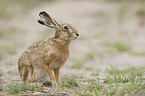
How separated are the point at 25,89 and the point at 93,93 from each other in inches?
42.5

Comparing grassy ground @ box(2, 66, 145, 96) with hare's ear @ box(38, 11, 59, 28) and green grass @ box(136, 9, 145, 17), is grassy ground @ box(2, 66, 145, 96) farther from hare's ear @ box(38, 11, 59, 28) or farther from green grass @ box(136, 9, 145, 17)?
green grass @ box(136, 9, 145, 17)

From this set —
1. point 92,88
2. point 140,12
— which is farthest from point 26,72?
point 140,12

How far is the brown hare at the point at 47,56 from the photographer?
3816 millimetres

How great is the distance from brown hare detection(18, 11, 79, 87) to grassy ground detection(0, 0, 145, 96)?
299mm

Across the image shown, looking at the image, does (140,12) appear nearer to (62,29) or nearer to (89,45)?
(89,45)

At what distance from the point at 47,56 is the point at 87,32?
7799mm

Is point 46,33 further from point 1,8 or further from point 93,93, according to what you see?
point 93,93

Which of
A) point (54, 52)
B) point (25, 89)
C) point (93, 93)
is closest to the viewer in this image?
point (93, 93)

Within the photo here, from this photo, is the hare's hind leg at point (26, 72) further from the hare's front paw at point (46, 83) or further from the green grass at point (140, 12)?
the green grass at point (140, 12)

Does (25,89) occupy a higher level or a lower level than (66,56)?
lower

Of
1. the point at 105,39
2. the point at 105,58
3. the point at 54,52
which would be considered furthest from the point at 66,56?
the point at 105,39

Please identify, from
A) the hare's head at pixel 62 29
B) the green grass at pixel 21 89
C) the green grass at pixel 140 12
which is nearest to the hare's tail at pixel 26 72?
the green grass at pixel 21 89

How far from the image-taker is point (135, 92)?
128 inches

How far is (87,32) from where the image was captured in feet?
37.6
